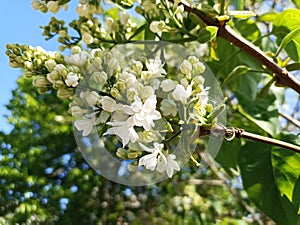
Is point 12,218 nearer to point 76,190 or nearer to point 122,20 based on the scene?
point 76,190

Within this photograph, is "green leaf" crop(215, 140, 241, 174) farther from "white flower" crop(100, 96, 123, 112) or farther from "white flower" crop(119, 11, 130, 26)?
"white flower" crop(100, 96, 123, 112)

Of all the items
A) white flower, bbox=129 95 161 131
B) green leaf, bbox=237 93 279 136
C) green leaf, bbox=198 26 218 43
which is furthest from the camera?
green leaf, bbox=237 93 279 136

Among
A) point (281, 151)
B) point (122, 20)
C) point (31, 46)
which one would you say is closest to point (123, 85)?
point (31, 46)

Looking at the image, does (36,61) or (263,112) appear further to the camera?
(263,112)

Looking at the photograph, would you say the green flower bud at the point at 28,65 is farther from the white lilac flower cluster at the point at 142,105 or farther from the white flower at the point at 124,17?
the white flower at the point at 124,17

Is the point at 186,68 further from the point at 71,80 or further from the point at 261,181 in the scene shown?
the point at 261,181

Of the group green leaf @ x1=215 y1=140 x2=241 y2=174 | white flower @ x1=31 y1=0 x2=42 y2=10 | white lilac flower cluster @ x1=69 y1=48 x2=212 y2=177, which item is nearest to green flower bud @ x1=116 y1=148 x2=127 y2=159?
white lilac flower cluster @ x1=69 y1=48 x2=212 y2=177

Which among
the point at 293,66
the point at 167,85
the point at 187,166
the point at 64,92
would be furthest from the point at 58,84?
the point at 187,166
